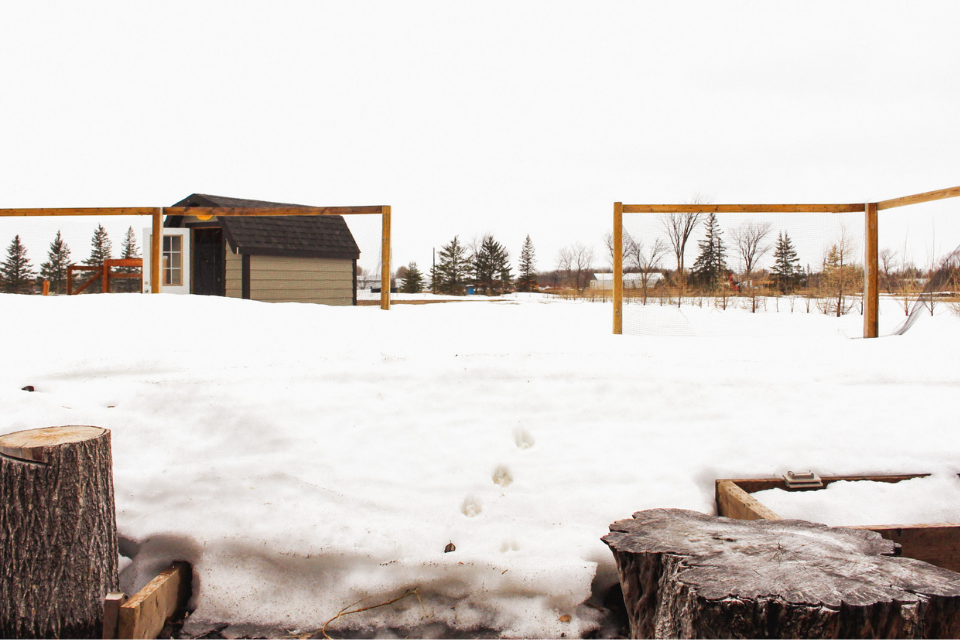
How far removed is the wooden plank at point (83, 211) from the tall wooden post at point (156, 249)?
0.10 m

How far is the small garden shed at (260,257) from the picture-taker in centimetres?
1162

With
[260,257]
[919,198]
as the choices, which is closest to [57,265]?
[260,257]

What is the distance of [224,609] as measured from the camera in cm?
246

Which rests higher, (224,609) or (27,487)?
(27,487)

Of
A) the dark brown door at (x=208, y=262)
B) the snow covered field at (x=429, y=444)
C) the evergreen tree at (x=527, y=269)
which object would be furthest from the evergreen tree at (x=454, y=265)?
the snow covered field at (x=429, y=444)

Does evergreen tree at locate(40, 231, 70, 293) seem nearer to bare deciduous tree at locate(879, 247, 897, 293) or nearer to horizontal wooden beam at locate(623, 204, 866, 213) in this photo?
horizontal wooden beam at locate(623, 204, 866, 213)

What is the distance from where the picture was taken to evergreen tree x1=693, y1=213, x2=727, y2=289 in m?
6.55

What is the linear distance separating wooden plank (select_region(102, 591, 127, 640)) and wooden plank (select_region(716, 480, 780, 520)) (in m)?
2.60

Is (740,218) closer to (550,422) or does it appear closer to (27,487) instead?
(550,422)

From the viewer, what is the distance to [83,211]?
263 inches

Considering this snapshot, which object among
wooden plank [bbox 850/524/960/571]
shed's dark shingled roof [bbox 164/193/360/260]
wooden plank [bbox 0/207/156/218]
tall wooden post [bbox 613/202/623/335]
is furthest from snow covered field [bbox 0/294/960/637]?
shed's dark shingled roof [bbox 164/193/360/260]

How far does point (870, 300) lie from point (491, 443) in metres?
4.86

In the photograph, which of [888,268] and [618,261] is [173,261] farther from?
[888,268]

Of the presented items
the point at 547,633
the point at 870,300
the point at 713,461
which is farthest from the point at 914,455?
the point at 870,300
